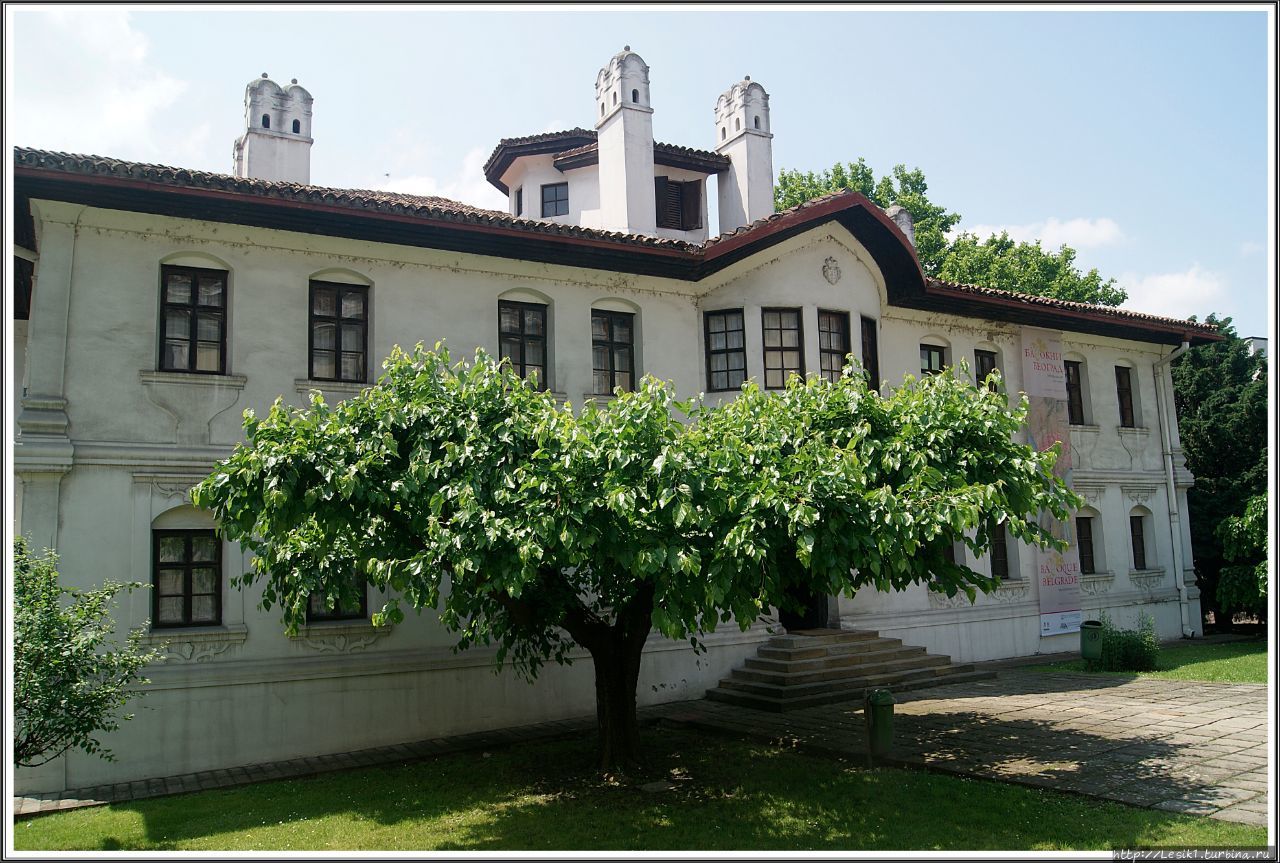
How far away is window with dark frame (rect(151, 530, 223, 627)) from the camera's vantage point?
1123cm

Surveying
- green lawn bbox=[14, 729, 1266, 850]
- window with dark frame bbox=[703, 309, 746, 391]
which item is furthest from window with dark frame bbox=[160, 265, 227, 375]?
window with dark frame bbox=[703, 309, 746, 391]

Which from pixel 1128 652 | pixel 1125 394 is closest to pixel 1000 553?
pixel 1128 652

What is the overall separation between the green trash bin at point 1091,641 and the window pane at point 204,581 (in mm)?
14297

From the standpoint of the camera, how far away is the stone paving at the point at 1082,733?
866 cm

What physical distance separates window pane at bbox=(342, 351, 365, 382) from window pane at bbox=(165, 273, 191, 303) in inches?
81.2

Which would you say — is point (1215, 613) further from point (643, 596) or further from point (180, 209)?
point (180, 209)

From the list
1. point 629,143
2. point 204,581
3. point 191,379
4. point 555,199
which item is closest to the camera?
point 204,581

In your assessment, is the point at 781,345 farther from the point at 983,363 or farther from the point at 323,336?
the point at 323,336

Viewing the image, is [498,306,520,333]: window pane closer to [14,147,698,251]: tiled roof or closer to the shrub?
[14,147,698,251]: tiled roof

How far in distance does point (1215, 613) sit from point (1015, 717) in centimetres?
1408

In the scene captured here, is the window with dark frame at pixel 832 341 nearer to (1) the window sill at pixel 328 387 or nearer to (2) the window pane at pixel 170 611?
(1) the window sill at pixel 328 387

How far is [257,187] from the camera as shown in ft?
37.7

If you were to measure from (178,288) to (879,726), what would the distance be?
395 inches

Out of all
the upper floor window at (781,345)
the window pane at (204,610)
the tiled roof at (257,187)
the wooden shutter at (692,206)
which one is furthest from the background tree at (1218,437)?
the window pane at (204,610)
